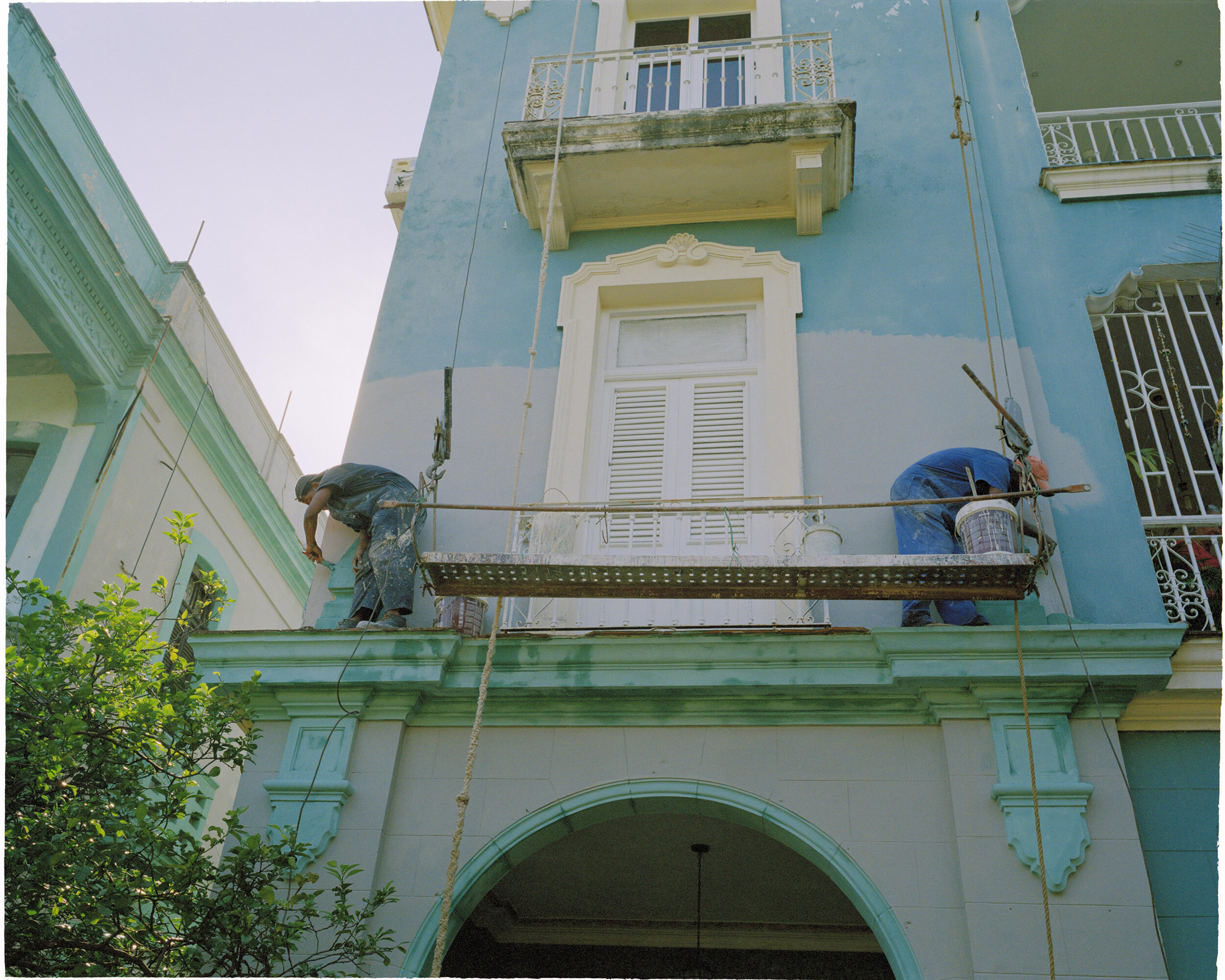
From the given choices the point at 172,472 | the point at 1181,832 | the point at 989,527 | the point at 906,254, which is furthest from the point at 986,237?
the point at 172,472

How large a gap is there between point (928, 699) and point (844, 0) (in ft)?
23.3

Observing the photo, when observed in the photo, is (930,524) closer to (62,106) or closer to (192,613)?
(192,613)

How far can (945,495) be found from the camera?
21.3 feet

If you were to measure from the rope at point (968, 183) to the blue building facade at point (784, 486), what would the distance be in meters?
0.07

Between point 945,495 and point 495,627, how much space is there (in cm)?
289

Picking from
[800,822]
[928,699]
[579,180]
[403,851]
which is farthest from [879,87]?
[403,851]

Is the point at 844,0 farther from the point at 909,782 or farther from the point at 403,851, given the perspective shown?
the point at 403,851

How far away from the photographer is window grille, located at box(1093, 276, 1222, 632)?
656cm

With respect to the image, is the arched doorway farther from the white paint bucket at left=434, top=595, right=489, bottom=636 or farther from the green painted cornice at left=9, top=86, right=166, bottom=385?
the green painted cornice at left=9, top=86, right=166, bottom=385

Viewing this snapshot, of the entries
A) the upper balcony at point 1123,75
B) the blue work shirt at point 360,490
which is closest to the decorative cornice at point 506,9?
the upper balcony at point 1123,75

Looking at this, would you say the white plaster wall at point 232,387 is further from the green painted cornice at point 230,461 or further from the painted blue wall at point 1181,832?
the painted blue wall at point 1181,832

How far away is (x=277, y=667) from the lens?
6195 millimetres

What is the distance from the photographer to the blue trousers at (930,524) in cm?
607

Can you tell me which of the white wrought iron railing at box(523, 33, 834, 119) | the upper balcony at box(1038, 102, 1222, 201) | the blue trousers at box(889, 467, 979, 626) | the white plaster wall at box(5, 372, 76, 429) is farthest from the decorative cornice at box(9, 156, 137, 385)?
the upper balcony at box(1038, 102, 1222, 201)
